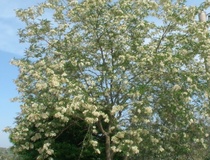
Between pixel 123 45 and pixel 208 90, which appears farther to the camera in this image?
pixel 123 45

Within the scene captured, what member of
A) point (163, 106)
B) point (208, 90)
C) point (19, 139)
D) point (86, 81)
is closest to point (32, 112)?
point (19, 139)

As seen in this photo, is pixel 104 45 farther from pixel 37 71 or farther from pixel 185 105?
pixel 185 105

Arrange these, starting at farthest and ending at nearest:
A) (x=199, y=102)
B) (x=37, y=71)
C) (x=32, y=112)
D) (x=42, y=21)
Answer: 1. (x=42, y=21)
2. (x=199, y=102)
3. (x=37, y=71)
4. (x=32, y=112)

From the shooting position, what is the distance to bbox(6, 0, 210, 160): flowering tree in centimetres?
1286

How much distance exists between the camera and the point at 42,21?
614 inches

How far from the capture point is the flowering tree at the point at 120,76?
1286 cm

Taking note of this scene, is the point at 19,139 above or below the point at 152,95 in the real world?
below

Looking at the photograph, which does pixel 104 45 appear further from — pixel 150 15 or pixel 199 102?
pixel 199 102

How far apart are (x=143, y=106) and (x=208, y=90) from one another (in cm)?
255

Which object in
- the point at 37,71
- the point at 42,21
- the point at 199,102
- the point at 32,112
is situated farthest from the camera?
the point at 42,21

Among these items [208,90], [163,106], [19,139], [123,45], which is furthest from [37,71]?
[208,90]

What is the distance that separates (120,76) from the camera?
14109 millimetres

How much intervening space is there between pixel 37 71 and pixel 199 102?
6.48 m

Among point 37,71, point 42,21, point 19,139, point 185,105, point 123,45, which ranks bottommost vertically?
A: point 19,139
